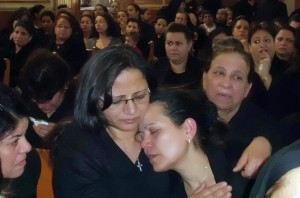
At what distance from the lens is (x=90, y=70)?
1708 mm

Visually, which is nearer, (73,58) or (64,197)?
(64,197)

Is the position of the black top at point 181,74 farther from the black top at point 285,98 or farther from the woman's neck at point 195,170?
the woman's neck at point 195,170

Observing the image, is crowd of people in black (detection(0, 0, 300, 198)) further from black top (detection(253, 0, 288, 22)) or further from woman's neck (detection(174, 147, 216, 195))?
black top (detection(253, 0, 288, 22))

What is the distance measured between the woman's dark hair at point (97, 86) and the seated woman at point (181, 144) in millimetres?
163

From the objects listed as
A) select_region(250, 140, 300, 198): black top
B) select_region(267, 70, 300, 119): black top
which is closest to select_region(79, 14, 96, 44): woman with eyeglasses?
select_region(267, 70, 300, 119): black top

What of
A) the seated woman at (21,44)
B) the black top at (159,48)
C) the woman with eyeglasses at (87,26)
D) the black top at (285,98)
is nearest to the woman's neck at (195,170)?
the black top at (285,98)

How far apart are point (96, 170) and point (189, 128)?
370 mm

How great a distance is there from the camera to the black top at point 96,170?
5.36 feet

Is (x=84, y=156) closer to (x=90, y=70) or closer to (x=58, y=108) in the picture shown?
(x=90, y=70)

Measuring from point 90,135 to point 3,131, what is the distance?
11.4 inches

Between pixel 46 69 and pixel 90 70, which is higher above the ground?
pixel 90 70

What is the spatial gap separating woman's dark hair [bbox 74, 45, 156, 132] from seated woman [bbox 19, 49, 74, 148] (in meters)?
0.85

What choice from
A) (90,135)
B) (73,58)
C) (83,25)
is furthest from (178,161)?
(83,25)

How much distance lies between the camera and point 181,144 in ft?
5.97
